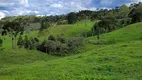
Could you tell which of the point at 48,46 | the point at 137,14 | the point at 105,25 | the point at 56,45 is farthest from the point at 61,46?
the point at 137,14

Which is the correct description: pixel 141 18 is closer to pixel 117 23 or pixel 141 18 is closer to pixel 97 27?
pixel 117 23

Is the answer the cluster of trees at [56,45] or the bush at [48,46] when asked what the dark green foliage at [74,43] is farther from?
the bush at [48,46]

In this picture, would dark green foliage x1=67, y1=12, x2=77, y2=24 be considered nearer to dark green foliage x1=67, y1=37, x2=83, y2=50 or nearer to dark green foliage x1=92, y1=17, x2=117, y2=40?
dark green foliage x1=92, y1=17, x2=117, y2=40

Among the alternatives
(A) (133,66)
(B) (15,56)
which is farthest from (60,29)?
(A) (133,66)

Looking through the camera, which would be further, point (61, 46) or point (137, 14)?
point (137, 14)

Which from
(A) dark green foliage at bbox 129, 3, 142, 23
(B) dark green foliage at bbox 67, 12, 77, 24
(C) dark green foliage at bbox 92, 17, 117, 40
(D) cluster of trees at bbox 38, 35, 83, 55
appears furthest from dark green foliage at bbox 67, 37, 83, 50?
(B) dark green foliage at bbox 67, 12, 77, 24

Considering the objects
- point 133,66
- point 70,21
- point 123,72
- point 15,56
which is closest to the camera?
point 123,72

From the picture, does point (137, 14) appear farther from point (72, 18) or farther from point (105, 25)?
point (72, 18)

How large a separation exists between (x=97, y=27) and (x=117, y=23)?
1548 cm

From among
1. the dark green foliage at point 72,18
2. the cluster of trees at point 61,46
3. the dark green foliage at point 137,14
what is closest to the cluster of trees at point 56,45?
the cluster of trees at point 61,46

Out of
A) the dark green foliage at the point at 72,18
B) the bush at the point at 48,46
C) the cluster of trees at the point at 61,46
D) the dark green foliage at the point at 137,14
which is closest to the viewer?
the cluster of trees at the point at 61,46

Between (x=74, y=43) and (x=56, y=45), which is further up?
(x=74, y=43)

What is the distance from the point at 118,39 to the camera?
93.4 metres

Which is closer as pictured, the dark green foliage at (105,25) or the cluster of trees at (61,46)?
the cluster of trees at (61,46)
